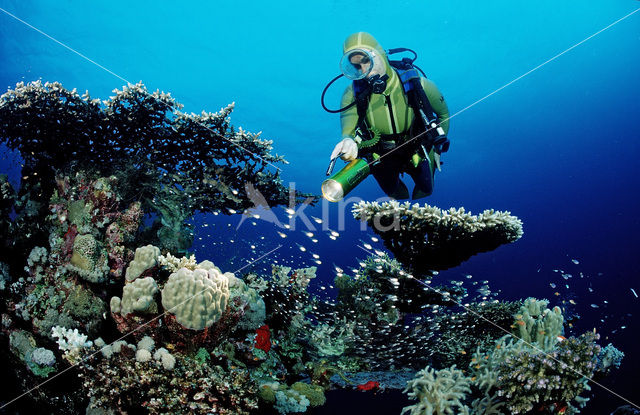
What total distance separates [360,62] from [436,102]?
147 centimetres

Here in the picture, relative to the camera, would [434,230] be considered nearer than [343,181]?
No

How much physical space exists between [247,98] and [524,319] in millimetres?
34457

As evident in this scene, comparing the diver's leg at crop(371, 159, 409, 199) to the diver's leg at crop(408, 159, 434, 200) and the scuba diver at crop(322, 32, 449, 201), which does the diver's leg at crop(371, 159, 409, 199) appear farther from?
the diver's leg at crop(408, 159, 434, 200)

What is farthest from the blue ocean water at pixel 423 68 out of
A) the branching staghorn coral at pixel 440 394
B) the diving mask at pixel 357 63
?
the branching staghorn coral at pixel 440 394

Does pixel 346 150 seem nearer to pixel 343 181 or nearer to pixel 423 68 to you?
pixel 343 181

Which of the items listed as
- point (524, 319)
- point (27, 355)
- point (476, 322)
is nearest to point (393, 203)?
point (524, 319)

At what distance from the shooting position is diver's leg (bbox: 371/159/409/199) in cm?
553

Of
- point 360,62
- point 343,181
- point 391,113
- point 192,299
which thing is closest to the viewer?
point 343,181

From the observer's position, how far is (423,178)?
5438mm

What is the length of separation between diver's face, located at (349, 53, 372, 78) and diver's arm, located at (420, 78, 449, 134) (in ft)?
3.42

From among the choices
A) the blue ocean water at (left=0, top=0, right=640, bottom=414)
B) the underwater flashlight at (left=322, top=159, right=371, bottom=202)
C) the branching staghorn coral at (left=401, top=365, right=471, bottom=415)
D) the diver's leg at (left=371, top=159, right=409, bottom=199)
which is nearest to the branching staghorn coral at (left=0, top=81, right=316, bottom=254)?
the diver's leg at (left=371, top=159, right=409, bottom=199)

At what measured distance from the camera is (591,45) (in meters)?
30.4

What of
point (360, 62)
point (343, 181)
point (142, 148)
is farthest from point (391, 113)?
point (142, 148)

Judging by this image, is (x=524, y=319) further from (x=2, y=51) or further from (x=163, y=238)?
(x=2, y=51)
